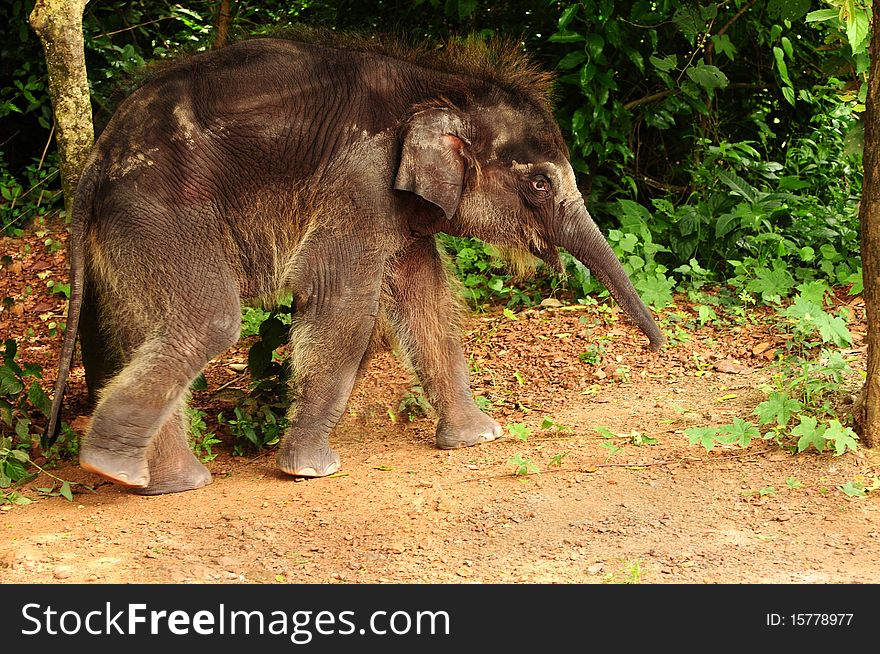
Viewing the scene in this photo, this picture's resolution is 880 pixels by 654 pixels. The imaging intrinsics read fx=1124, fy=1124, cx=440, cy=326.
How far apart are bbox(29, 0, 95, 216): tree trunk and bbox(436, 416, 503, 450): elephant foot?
2350mm

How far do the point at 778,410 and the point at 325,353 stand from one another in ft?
7.48

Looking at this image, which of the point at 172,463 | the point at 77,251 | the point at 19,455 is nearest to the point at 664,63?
the point at 77,251

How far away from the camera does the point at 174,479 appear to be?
5.65m

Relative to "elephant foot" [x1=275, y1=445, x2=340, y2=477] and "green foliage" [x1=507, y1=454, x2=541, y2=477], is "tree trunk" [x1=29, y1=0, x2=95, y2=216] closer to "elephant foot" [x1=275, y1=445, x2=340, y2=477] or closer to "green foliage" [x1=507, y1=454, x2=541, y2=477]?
"elephant foot" [x1=275, y1=445, x2=340, y2=477]

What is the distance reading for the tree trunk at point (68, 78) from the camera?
5965mm

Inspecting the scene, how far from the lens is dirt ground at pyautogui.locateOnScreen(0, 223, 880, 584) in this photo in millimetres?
4547

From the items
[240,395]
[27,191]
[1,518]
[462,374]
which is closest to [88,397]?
[240,395]

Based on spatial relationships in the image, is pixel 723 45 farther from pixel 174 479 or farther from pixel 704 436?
pixel 174 479

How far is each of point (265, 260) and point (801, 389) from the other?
9.39 feet

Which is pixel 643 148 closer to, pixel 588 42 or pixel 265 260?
pixel 588 42

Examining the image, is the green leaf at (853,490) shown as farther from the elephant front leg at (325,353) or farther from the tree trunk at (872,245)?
the elephant front leg at (325,353)

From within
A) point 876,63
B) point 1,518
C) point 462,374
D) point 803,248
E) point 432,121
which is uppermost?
point 876,63

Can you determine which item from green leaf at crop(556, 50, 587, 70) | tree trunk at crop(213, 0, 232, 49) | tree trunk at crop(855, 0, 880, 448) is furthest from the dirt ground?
tree trunk at crop(213, 0, 232, 49)

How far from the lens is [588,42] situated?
8.08 metres
